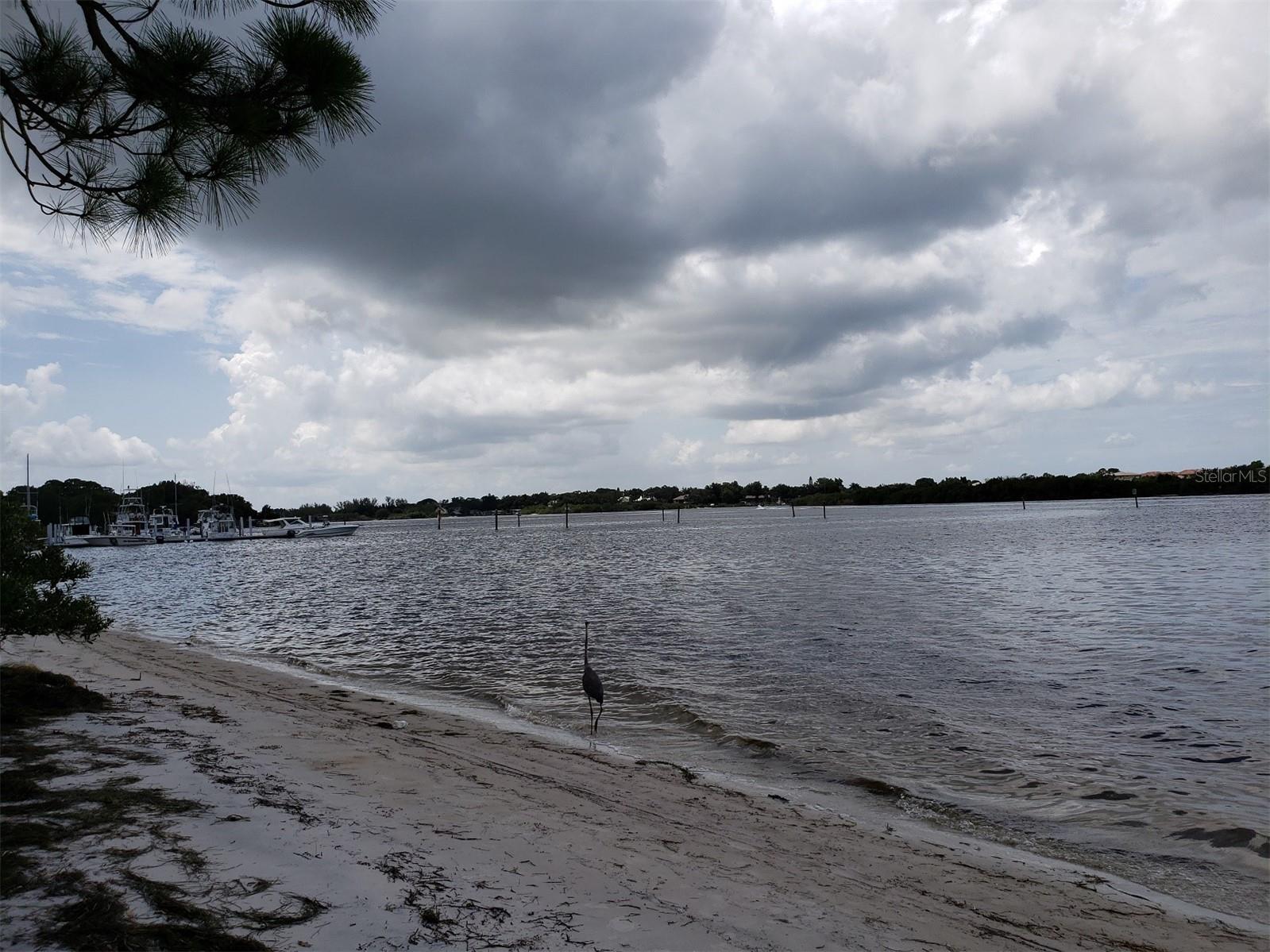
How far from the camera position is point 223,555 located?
271ft

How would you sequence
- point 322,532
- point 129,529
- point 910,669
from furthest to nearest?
point 322,532 < point 129,529 < point 910,669

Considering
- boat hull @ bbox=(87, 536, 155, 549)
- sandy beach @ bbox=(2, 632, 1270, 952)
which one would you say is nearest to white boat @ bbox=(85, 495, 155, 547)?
boat hull @ bbox=(87, 536, 155, 549)

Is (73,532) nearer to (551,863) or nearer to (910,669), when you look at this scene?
(910,669)

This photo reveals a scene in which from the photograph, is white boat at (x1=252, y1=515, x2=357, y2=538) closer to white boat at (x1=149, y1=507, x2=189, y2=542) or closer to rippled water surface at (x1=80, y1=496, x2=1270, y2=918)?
white boat at (x1=149, y1=507, x2=189, y2=542)

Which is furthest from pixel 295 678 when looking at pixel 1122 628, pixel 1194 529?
pixel 1194 529

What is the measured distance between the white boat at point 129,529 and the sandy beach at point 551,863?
390 ft

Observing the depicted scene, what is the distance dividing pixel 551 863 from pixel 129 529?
5280 inches

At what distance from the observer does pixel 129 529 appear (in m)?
114

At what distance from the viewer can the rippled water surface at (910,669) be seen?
8.91 meters

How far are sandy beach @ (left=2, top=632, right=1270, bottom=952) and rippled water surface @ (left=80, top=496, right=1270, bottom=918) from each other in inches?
56.6

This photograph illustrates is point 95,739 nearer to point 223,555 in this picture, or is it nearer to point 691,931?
point 691,931

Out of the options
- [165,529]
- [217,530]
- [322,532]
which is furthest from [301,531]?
[165,529]

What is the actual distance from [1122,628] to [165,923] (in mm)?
24060

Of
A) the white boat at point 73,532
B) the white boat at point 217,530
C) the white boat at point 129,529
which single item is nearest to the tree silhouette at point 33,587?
the white boat at point 73,532
